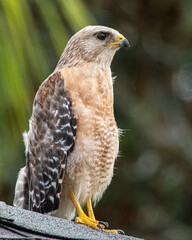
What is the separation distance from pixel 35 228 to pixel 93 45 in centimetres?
199

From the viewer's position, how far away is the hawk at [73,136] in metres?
4.23

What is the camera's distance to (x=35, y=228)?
286cm

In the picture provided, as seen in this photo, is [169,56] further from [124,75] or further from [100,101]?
[100,101]

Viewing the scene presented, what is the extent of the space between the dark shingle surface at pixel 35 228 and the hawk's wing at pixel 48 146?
33.5 inches

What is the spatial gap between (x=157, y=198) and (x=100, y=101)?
171 inches

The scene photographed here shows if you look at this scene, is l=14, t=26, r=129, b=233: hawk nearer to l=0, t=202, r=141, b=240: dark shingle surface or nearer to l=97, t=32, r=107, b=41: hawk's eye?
l=97, t=32, r=107, b=41: hawk's eye

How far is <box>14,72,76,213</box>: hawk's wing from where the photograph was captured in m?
4.26

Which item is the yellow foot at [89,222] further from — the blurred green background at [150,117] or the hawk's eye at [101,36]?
the blurred green background at [150,117]

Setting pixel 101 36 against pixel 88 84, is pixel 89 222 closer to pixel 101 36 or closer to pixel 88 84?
pixel 88 84

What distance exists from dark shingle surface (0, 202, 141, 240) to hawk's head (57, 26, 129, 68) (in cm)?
152

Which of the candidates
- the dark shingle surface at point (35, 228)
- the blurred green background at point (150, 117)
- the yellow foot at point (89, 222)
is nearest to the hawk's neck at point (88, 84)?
the yellow foot at point (89, 222)

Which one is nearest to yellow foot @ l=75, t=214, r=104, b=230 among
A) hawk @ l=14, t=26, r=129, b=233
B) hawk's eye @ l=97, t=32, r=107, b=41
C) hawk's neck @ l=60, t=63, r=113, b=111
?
hawk @ l=14, t=26, r=129, b=233

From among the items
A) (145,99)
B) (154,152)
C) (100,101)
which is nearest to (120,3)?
(145,99)

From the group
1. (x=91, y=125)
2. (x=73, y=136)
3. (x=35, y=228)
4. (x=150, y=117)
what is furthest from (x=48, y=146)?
(x=150, y=117)
